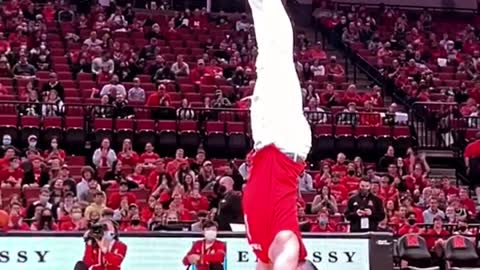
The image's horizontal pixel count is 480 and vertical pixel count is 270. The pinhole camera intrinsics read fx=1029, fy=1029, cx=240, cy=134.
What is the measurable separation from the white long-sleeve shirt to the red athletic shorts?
0.23 ft

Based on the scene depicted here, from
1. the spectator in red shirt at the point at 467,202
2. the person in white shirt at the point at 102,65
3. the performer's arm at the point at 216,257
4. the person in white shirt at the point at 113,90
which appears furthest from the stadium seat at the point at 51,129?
the spectator in red shirt at the point at 467,202

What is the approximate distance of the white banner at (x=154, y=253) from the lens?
12188mm

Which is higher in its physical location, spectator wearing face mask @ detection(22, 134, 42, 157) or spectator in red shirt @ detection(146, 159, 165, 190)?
spectator wearing face mask @ detection(22, 134, 42, 157)

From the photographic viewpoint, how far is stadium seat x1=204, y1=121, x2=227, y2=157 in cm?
1930

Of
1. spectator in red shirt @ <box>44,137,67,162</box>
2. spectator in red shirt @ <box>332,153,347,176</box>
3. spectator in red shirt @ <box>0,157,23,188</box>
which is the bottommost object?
spectator in red shirt @ <box>332,153,347,176</box>

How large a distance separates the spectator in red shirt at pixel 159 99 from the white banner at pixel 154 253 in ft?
24.1

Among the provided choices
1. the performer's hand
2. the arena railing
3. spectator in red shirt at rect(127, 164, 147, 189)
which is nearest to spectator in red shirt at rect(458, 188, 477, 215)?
the arena railing

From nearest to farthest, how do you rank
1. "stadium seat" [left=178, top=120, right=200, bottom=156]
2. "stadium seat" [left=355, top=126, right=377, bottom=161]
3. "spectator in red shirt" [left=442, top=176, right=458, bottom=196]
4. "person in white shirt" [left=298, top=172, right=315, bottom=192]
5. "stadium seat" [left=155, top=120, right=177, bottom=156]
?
"person in white shirt" [left=298, top=172, right=315, bottom=192] < "spectator in red shirt" [left=442, top=176, right=458, bottom=196] < "stadium seat" [left=155, top=120, right=177, bottom=156] < "stadium seat" [left=178, top=120, right=200, bottom=156] < "stadium seat" [left=355, top=126, right=377, bottom=161]

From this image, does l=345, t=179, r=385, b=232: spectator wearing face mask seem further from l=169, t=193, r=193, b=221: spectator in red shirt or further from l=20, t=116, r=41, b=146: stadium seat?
l=20, t=116, r=41, b=146: stadium seat

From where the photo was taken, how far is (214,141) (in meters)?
19.3

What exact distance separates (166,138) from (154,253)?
6.67 meters

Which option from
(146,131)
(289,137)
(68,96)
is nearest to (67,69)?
(68,96)

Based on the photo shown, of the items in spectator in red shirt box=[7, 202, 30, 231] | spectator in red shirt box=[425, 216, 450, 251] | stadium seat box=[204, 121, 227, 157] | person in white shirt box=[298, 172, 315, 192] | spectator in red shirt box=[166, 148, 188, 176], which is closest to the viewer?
spectator in red shirt box=[7, 202, 30, 231]

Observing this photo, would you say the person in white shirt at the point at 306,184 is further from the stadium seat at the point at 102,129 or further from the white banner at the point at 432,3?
the white banner at the point at 432,3
